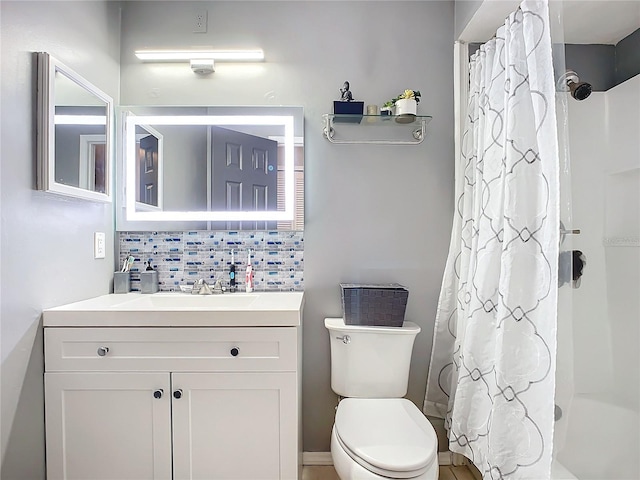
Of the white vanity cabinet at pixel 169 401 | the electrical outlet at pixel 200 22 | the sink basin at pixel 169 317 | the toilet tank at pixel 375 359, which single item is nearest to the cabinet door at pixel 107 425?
the white vanity cabinet at pixel 169 401

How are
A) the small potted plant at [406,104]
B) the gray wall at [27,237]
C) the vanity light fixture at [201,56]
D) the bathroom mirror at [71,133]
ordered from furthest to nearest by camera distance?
the vanity light fixture at [201,56] < the small potted plant at [406,104] < the bathroom mirror at [71,133] < the gray wall at [27,237]

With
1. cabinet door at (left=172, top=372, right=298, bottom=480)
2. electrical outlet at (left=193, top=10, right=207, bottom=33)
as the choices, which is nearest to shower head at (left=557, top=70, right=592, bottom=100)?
cabinet door at (left=172, top=372, right=298, bottom=480)

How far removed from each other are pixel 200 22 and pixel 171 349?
160 cm

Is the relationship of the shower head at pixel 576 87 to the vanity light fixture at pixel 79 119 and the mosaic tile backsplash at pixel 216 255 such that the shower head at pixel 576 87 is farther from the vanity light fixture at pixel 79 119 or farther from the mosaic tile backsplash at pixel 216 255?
the vanity light fixture at pixel 79 119

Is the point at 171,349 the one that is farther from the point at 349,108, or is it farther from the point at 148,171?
the point at 349,108

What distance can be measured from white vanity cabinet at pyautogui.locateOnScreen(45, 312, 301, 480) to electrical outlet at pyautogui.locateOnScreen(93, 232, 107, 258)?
0.44m

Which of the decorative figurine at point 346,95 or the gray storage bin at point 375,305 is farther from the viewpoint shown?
the decorative figurine at point 346,95

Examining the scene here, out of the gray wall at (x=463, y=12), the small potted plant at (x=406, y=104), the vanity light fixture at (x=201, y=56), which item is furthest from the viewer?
the vanity light fixture at (x=201, y=56)

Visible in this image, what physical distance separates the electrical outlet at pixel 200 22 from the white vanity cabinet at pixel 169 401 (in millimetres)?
1498

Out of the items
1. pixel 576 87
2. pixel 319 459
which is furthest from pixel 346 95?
pixel 319 459

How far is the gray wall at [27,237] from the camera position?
50.2 inches

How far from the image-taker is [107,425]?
4.77 feet

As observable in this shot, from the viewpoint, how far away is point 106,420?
1.45m

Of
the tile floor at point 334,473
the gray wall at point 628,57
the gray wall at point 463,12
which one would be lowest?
the tile floor at point 334,473
